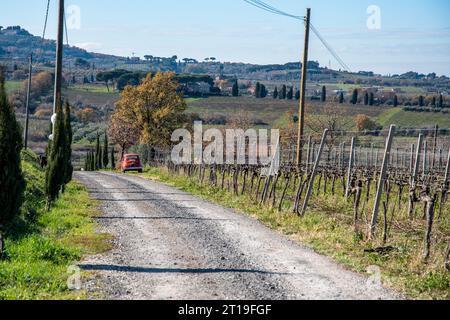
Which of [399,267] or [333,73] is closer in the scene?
[399,267]

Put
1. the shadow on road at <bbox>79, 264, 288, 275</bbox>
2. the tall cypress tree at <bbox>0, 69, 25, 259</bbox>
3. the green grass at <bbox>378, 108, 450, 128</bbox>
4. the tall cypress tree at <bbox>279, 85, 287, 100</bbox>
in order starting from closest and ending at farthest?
1. the shadow on road at <bbox>79, 264, 288, 275</bbox>
2. the tall cypress tree at <bbox>0, 69, 25, 259</bbox>
3. the green grass at <bbox>378, 108, 450, 128</bbox>
4. the tall cypress tree at <bbox>279, 85, 287, 100</bbox>

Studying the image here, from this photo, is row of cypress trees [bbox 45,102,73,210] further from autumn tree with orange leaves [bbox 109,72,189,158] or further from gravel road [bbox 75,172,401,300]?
autumn tree with orange leaves [bbox 109,72,189,158]

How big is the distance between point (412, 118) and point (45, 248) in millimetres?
68553

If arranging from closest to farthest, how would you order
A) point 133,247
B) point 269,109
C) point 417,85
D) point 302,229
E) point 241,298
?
point 241,298 → point 133,247 → point 302,229 → point 269,109 → point 417,85

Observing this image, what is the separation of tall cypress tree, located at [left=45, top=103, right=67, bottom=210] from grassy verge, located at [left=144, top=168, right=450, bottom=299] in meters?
5.52

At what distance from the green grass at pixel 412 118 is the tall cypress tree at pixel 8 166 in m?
58.3

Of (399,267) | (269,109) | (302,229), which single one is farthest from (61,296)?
(269,109)

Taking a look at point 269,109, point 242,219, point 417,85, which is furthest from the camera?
point 417,85

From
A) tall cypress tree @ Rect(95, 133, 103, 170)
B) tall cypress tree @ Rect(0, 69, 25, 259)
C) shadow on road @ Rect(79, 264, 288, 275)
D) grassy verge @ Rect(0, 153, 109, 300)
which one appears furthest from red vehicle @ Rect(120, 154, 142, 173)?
shadow on road @ Rect(79, 264, 288, 275)

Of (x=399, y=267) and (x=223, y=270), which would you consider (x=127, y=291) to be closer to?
(x=223, y=270)

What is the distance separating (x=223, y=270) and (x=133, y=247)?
2.80 metres

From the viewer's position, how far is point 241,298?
8.15 meters

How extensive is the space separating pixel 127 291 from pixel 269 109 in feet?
334

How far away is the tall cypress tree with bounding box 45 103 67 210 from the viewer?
17.8 m
